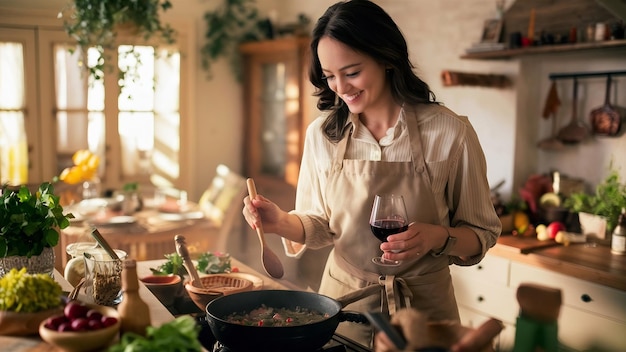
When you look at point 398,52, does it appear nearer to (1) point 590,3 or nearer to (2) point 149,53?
(1) point 590,3

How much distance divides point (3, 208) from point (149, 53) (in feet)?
13.1

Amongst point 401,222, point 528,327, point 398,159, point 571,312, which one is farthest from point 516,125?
point 528,327

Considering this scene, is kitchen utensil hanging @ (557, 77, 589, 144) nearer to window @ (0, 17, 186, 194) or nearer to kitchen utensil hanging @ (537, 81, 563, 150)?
kitchen utensil hanging @ (537, 81, 563, 150)

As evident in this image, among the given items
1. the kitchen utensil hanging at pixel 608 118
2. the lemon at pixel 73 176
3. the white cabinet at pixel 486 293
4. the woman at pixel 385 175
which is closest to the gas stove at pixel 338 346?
the woman at pixel 385 175

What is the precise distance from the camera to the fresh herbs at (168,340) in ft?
3.79

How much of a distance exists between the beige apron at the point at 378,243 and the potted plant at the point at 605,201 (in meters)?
1.67

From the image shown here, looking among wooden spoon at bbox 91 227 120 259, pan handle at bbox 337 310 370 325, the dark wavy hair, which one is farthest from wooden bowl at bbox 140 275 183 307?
the dark wavy hair

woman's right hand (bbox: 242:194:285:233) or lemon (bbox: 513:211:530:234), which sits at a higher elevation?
woman's right hand (bbox: 242:194:285:233)

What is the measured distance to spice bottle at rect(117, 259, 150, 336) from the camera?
136cm

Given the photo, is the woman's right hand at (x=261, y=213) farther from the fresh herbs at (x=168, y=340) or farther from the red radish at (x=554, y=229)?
the red radish at (x=554, y=229)

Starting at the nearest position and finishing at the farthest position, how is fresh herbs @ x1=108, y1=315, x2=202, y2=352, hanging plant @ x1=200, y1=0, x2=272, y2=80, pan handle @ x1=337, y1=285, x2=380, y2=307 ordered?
fresh herbs @ x1=108, y1=315, x2=202, y2=352 < pan handle @ x1=337, y1=285, x2=380, y2=307 < hanging plant @ x1=200, y1=0, x2=272, y2=80

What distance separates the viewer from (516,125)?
3.77 m

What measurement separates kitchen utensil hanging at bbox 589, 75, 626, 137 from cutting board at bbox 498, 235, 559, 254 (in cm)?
64

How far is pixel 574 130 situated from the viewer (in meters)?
3.62
